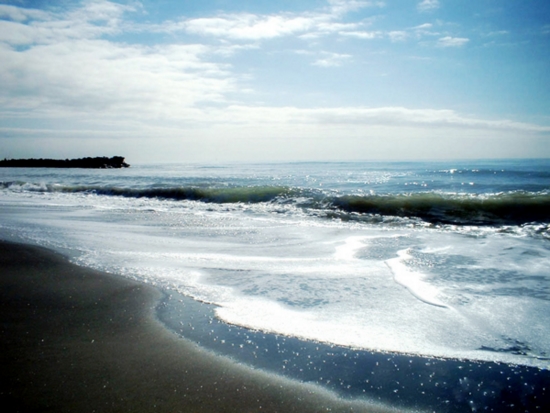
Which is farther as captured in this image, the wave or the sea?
the wave

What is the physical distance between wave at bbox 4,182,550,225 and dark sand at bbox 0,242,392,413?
22.7 feet

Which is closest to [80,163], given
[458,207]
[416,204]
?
[416,204]

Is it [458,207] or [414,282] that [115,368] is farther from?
[458,207]

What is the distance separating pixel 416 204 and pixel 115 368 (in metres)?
9.55

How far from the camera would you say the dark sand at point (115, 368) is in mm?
1694

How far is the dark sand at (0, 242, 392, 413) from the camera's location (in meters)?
1.69

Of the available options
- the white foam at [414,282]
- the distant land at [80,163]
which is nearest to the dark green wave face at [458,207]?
the white foam at [414,282]

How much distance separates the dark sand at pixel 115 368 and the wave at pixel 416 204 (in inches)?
272

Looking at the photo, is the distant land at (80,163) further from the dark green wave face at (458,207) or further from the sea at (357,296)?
the dark green wave face at (458,207)

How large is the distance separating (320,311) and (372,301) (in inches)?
19.6

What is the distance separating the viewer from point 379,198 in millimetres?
10938

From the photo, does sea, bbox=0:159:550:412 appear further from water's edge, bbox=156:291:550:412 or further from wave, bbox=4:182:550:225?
wave, bbox=4:182:550:225

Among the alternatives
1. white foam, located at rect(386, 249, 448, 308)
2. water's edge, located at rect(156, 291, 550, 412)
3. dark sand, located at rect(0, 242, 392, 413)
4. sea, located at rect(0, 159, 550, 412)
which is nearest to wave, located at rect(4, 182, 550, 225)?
sea, located at rect(0, 159, 550, 412)

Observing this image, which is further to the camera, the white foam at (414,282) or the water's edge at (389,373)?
the white foam at (414,282)
